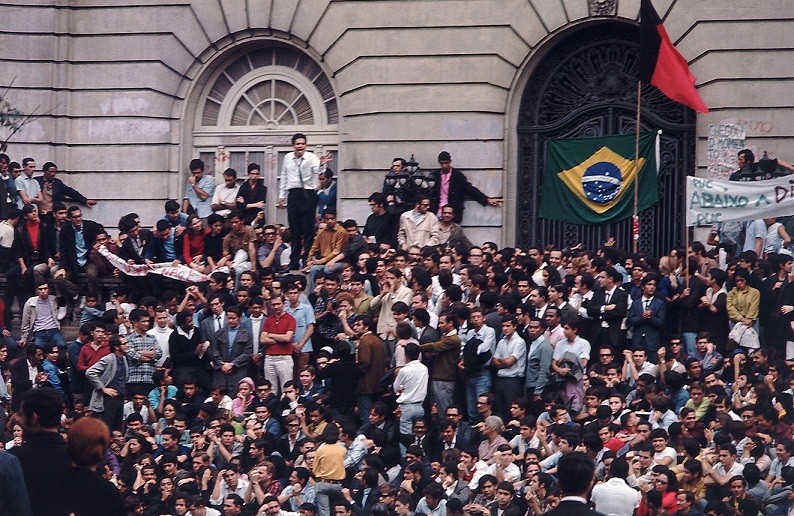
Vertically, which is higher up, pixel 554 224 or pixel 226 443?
pixel 554 224

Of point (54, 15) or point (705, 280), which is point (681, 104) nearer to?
point (705, 280)

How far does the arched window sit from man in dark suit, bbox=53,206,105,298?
430 centimetres

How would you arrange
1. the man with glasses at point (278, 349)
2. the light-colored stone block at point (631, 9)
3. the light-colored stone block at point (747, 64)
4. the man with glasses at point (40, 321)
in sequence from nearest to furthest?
the man with glasses at point (278, 349) < the man with glasses at point (40, 321) < the light-colored stone block at point (747, 64) < the light-colored stone block at point (631, 9)

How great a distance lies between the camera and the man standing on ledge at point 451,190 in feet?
84.3

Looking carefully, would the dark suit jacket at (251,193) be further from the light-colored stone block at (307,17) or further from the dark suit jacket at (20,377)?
the dark suit jacket at (20,377)

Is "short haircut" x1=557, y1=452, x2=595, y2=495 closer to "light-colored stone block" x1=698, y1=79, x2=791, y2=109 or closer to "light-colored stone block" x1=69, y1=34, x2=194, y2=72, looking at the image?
"light-colored stone block" x1=698, y1=79, x2=791, y2=109

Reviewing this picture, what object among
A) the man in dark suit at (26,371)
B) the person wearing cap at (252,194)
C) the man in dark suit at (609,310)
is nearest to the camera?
the man in dark suit at (609,310)

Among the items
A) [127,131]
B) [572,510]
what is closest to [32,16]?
[127,131]

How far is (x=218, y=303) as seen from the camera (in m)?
21.5

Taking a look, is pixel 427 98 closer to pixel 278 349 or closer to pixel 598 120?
pixel 598 120

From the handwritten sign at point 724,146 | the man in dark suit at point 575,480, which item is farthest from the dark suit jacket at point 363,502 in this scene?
the handwritten sign at point 724,146

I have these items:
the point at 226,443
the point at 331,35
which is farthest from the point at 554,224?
the point at 226,443

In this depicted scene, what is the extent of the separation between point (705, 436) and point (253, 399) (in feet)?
19.3

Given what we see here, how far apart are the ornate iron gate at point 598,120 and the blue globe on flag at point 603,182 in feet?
1.59
